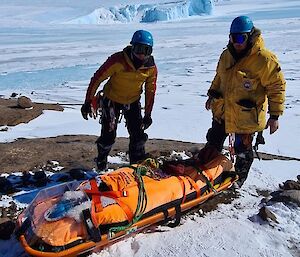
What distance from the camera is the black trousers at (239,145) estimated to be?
371cm

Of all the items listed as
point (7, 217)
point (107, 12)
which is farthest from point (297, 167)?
point (107, 12)

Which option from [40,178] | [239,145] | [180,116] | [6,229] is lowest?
[180,116]

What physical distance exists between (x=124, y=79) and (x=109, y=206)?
1380 millimetres

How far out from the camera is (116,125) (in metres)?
4.07

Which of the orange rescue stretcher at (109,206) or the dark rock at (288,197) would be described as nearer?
the orange rescue stretcher at (109,206)

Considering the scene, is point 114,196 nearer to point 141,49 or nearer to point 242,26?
point 141,49

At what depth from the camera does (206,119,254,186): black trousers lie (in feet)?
12.2

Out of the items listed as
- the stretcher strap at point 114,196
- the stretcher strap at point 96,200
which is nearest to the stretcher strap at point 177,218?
the stretcher strap at point 114,196

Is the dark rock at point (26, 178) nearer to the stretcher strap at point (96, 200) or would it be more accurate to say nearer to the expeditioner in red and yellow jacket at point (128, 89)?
the expeditioner in red and yellow jacket at point (128, 89)

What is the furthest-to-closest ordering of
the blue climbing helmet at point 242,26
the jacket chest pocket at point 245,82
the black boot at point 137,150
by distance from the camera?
the black boot at point 137,150 < the jacket chest pocket at point 245,82 < the blue climbing helmet at point 242,26

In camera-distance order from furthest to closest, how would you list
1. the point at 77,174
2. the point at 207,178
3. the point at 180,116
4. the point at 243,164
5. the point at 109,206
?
the point at 180,116
the point at 77,174
the point at 243,164
the point at 207,178
the point at 109,206

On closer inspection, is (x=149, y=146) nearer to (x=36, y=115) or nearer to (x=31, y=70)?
(x=36, y=115)

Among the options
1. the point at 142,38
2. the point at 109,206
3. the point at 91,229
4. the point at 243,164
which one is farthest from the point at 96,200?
the point at 243,164

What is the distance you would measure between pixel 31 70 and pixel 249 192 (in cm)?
1191
